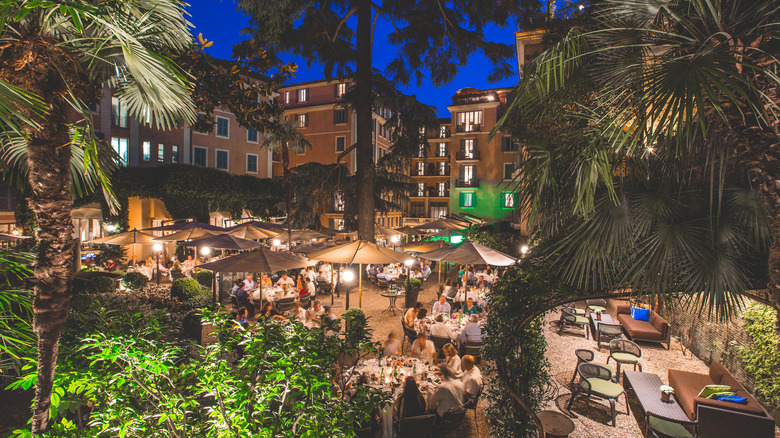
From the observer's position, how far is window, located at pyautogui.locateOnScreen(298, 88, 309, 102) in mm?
35656

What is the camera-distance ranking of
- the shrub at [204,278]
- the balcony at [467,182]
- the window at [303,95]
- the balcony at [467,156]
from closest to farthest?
the shrub at [204,278] → the balcony at [467,156] → the balcony at [467,182] → the window at [303,95]

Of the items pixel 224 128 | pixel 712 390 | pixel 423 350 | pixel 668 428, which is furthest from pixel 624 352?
pixel 224 128

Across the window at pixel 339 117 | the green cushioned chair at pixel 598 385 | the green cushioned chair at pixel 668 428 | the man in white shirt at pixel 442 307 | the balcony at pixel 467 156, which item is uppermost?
the window at pixel 339 117

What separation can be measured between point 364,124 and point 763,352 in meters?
10.9

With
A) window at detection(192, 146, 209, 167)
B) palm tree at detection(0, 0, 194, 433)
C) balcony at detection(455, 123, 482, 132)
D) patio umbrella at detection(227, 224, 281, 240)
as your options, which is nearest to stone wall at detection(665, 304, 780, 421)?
palm tree at detection(0, 0, 194, 433)

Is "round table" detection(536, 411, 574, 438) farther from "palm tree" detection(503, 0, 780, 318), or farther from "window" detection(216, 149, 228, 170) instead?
"window" detection(216, 149, 228, 170)

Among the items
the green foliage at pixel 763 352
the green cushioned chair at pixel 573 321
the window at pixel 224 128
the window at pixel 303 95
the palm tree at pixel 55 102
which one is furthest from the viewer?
the window at pixel 303 95

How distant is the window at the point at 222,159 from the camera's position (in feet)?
85.9

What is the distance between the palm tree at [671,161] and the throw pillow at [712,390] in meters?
3.43

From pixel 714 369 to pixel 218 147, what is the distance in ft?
94.2

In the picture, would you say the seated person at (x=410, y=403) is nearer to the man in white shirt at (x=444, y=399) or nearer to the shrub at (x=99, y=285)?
the man in white shirt at (x=444, y=399)

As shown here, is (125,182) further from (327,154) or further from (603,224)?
(603,224)

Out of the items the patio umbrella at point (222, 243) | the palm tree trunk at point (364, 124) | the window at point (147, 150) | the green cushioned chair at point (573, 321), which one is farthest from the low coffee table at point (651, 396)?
the window at point (147, 150)

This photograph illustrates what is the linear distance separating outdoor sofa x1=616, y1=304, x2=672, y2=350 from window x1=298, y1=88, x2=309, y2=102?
1335 inches
